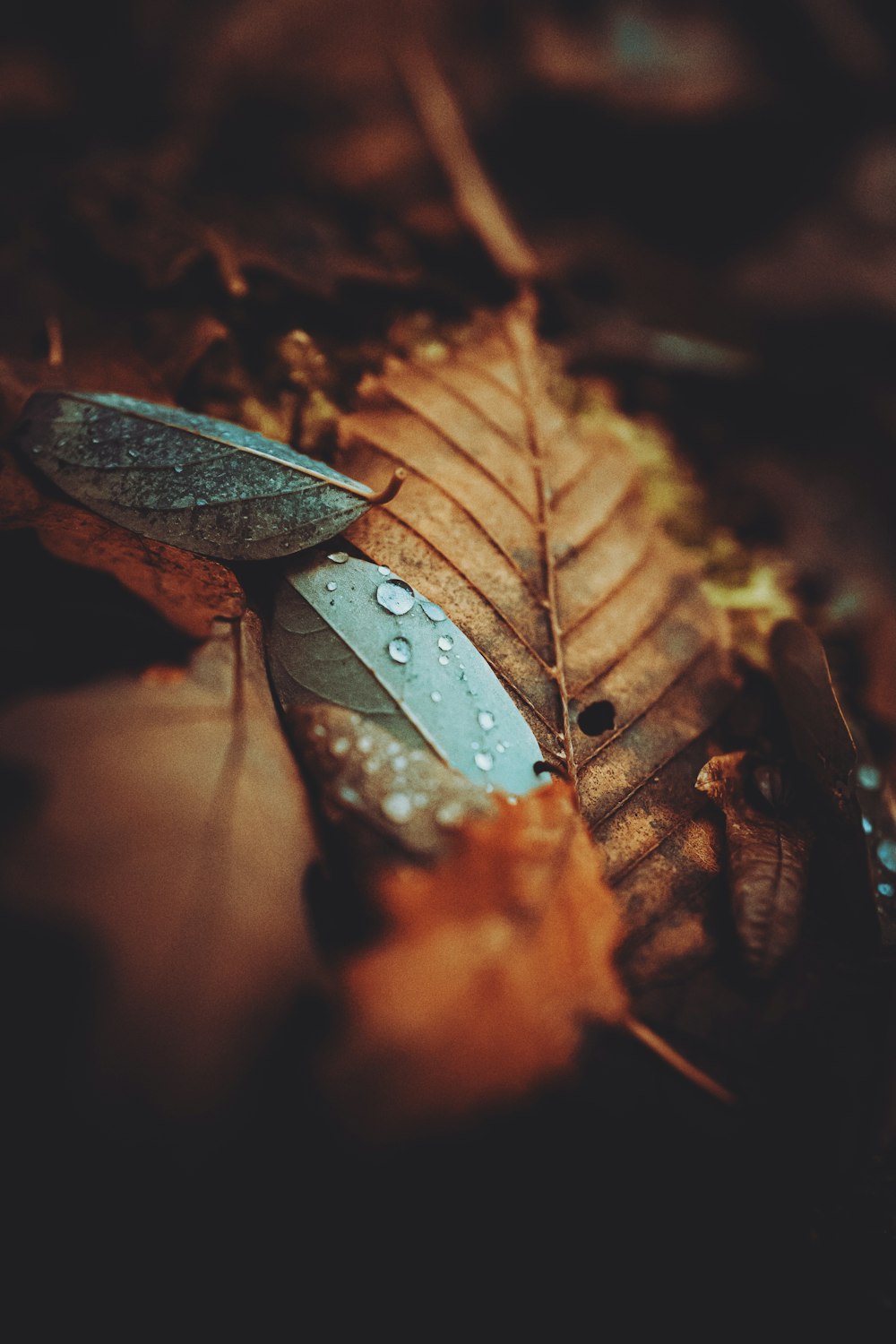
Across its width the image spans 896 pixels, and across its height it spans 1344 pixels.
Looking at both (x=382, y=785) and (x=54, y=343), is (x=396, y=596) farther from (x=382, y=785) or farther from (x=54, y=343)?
(x=54, y=343)

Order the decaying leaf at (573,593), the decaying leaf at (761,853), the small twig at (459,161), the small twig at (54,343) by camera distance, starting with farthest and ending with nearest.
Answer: the small twig at (459,161) → the small twig at (54,343) → the decaying leaf at (573,593) → the decaying leaf at (761,853)

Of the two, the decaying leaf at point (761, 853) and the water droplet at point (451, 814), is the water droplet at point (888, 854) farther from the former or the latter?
the water droplet at point (451, 814)

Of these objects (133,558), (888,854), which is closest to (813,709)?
(888,854)

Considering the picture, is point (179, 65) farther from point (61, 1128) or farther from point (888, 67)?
point (61, 1128)

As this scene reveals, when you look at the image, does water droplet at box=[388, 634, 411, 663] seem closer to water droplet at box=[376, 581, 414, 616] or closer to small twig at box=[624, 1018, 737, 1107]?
water droplet at box=[376, 581, 414, 616]

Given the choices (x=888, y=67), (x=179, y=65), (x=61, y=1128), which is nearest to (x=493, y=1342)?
(x=61, y=1128)

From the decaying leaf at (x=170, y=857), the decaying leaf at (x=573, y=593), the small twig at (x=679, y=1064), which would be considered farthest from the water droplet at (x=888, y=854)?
the decaying leaf at (x=170, y=857)
